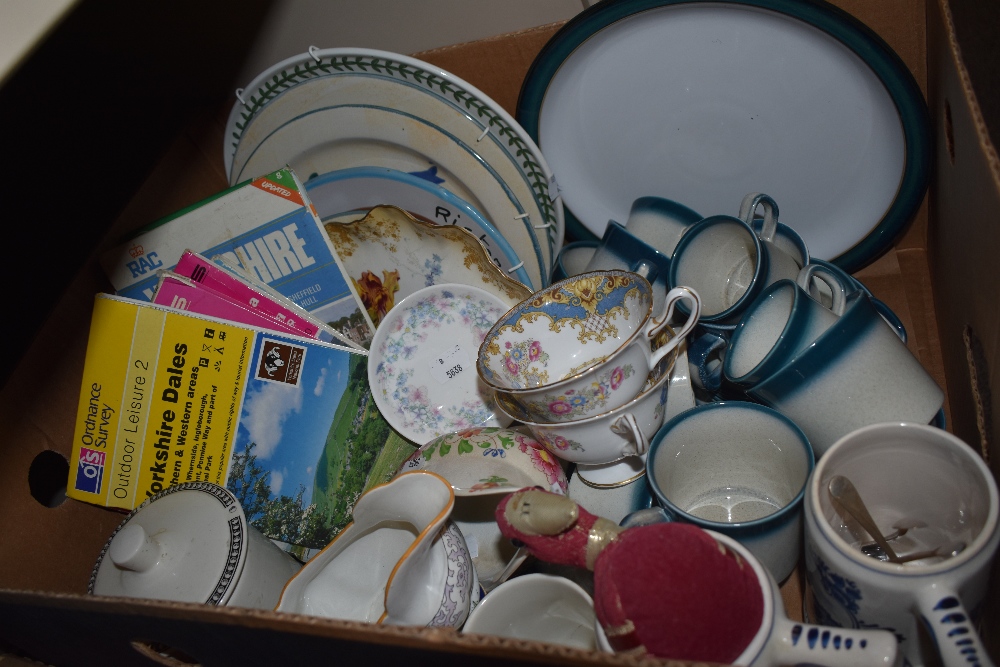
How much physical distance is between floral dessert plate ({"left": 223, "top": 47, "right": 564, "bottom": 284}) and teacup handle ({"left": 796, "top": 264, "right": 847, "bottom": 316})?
0.28 meters

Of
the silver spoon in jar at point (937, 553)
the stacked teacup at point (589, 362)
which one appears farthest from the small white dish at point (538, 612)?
the silver spoon in jar at point (937, 553)

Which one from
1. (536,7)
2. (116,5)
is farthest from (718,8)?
(116,5)

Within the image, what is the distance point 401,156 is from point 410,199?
6 cm

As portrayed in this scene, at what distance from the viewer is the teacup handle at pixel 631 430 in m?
0.69

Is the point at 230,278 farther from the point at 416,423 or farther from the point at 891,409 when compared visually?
the point at 891,409

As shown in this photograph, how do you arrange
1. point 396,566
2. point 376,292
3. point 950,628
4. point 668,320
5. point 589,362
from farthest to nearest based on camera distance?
point 376,292 < point 589,362 < point 668,320 < point 396,566 < point 950,628

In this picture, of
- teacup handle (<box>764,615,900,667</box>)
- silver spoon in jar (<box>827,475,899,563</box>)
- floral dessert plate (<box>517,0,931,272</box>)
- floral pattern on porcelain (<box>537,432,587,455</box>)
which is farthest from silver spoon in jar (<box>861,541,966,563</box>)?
floral dessert plate (<box>517,0,931,272</box>)

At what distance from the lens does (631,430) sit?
696 millimetres

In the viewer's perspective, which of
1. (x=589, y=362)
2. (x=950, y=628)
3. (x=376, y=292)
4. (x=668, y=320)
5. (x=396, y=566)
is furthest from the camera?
(x=376, y=292)

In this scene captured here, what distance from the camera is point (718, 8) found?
31.4 inches

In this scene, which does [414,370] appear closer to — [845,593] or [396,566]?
[396,566]

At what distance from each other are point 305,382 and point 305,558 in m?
0.21

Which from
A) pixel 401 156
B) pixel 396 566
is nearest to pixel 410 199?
pixel 401 156

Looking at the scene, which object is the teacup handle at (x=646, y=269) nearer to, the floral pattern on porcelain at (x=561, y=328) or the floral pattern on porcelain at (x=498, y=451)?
the floral pattern on porcelain at (x=561, y=328)
